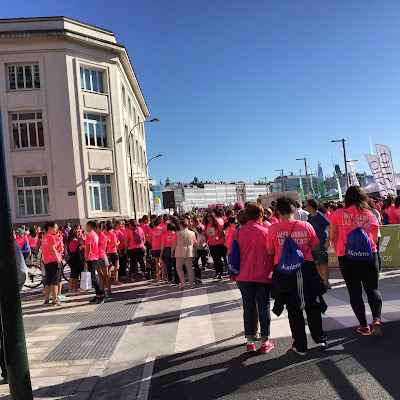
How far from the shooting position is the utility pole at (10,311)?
3.38 m

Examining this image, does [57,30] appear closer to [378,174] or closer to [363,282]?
[378,174]

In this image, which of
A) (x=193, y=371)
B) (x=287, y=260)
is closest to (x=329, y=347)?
(x=287, y=260)

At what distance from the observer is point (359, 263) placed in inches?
197

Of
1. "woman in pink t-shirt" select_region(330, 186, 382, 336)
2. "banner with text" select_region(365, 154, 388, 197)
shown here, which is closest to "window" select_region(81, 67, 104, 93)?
"banner with text" select_region(365, 154, 388, 197)

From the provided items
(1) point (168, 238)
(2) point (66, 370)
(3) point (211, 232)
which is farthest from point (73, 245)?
(2) point (66, 370)

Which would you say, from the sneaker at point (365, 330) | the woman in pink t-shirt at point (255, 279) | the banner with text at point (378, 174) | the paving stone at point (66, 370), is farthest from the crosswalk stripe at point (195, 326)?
the banner with text at point (378, 174)

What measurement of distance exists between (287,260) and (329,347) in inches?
49.0

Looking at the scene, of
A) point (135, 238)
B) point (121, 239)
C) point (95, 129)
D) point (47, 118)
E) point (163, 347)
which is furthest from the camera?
point (95, 129)

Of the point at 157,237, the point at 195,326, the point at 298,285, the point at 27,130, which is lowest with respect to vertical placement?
the point at 195,326

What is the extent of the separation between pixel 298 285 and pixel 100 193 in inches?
906

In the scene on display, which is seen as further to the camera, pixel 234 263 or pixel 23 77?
pixel 23 77

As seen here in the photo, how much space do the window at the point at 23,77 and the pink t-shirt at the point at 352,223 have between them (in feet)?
77.5

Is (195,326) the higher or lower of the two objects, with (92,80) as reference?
lower

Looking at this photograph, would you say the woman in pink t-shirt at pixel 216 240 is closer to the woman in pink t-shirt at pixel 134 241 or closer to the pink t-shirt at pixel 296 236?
the woman in pink t-shirt at pixel 134 241
